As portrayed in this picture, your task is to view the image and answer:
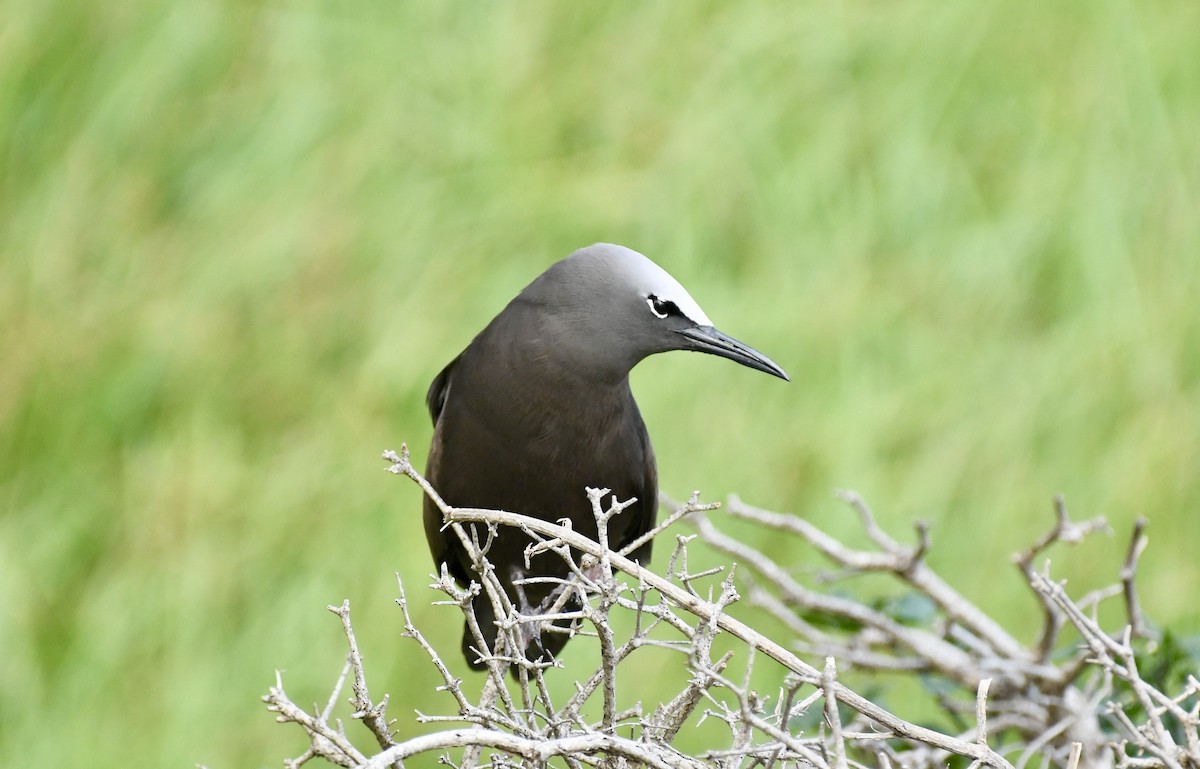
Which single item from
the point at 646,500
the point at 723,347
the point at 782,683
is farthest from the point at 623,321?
the point at 782,683

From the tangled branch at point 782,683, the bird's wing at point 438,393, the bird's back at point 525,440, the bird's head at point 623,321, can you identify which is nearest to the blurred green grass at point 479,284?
the bird's wing at point 438,393

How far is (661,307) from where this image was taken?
2.63 meters

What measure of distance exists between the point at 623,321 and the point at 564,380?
0.14 meters

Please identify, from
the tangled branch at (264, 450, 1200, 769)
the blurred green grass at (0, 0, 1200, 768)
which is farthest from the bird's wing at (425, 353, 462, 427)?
the blurred green grass at (0, 0, 1200, 768)

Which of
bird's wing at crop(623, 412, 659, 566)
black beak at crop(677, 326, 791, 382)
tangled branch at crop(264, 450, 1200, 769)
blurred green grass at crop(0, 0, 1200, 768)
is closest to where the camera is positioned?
tangled branch at crop(264, 450, 1200, 769)

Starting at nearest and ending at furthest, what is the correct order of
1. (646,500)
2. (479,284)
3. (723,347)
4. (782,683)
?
(782,683) < (723,347) < (646,500) < (479,284)

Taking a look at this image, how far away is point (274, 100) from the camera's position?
177 inches

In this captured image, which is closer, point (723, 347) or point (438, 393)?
point (723, 347)

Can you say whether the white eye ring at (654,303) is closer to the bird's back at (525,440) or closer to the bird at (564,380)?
the bird at (564,380)

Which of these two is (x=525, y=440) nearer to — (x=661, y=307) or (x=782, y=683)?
(x=661, y=307)

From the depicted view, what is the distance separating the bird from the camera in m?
2.63

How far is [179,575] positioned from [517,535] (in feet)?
5.71

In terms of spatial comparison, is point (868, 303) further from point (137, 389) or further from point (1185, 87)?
point (137, 389)

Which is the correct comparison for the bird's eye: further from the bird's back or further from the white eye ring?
the bird's back
